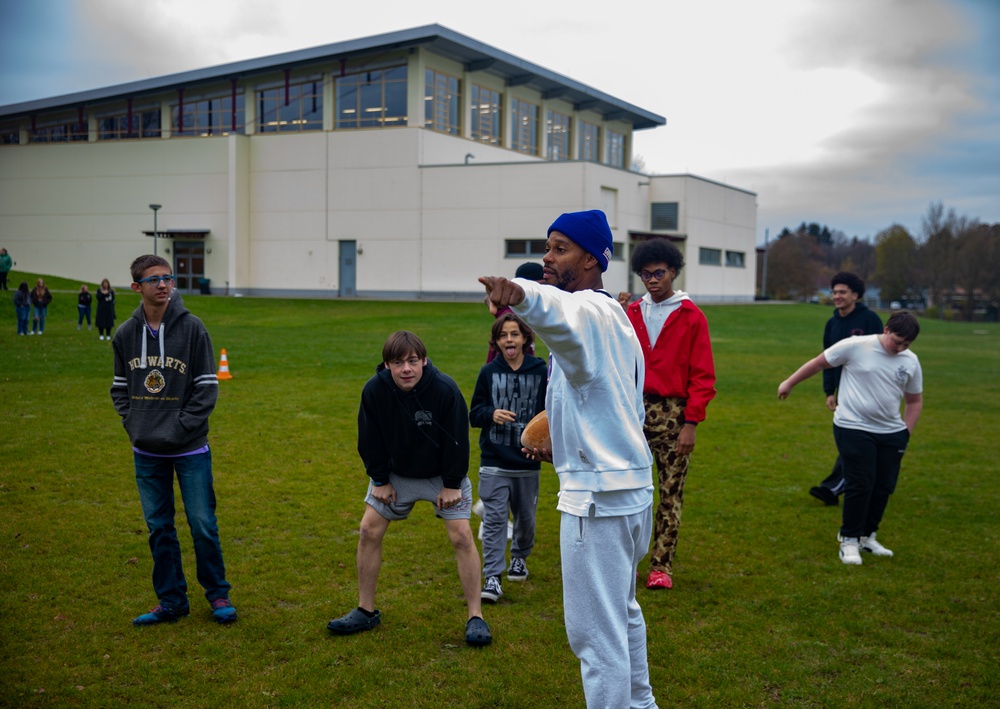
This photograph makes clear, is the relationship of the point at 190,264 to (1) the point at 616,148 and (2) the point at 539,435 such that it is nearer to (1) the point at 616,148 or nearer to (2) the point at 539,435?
(1) the point at 616,148

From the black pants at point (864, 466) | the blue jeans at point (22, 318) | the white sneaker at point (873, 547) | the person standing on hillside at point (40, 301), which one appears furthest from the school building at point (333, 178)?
the black pants at point (864, 466)

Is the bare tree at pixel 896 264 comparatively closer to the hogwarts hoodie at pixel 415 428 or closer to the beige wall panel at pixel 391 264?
the beige wall panel at pixel 391 264

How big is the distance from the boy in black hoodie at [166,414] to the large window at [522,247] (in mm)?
41474

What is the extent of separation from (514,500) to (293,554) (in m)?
1.93

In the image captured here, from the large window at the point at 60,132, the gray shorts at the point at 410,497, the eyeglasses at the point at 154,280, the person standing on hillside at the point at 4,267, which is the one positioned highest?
the large window at the point at 60,132

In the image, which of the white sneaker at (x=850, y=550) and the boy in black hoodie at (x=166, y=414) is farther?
the white sneaker at (x=850, y=550)


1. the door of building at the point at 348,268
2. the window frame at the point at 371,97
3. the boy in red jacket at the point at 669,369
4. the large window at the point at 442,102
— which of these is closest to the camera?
the boy in red jacket at the point at 669,369

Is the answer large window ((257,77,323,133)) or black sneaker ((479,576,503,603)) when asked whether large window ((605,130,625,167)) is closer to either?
large window ((257,77,323,133))

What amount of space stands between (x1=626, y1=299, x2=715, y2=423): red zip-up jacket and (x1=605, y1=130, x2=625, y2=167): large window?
5859 centimetres

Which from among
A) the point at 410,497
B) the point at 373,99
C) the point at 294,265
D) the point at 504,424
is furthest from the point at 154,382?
the point at 294,265

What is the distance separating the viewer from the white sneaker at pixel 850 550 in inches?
268

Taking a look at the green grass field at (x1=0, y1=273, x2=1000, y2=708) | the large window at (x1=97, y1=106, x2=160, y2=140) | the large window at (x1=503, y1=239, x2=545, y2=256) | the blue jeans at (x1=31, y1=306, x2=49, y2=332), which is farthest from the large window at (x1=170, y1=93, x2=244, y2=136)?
the green grass field at (x1=0, y1=273, x2=1000, y2=708)

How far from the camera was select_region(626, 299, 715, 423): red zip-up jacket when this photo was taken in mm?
6008

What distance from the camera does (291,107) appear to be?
50125mm
